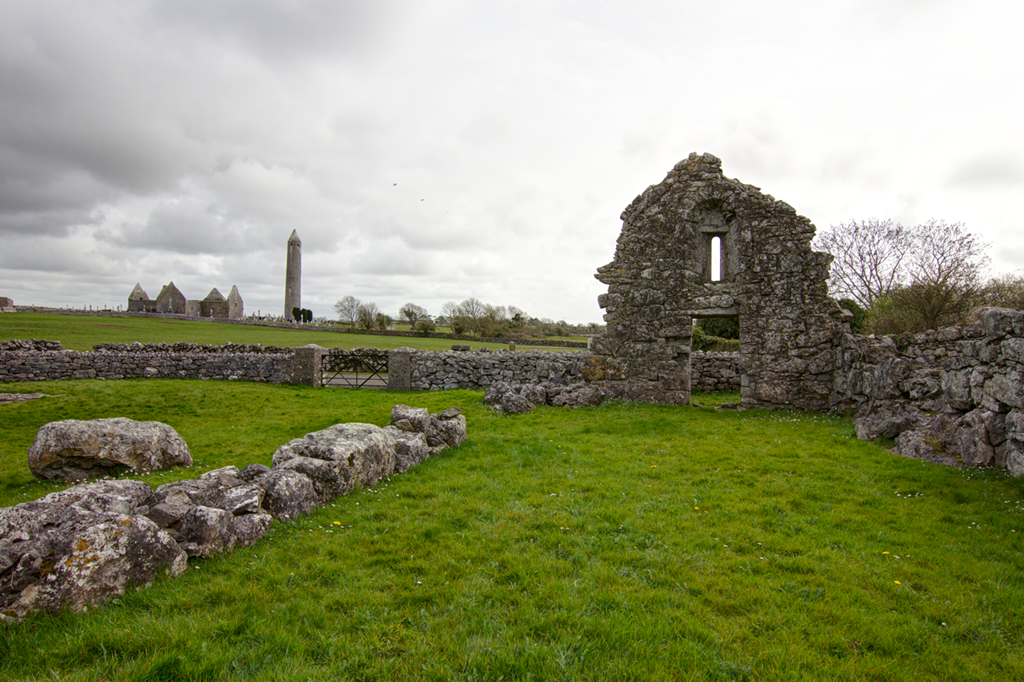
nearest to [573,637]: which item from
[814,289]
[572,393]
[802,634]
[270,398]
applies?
[802,634]

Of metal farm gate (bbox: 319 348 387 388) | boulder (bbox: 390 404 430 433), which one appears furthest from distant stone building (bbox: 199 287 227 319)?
boulder (bbox: 390 404 430 433)

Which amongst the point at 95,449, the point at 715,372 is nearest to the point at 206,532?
the point at 95,449

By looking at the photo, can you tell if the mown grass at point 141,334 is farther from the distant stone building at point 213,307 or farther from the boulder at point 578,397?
the boulder at point 578,397

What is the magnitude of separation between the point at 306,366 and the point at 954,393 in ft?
68.7

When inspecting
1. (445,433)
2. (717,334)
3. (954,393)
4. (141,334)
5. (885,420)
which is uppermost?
(717,334)

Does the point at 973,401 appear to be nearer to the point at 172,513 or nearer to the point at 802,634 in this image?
the point at 802,634

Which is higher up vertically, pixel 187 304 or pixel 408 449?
pixel 187 304

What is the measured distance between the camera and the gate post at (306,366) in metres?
20.8

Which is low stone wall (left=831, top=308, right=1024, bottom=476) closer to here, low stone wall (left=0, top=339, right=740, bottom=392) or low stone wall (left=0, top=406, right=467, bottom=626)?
low stone wall (left=0, top=339, right=740, bottom=392)

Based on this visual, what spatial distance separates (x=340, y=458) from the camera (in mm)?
6898

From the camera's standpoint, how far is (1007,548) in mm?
5258

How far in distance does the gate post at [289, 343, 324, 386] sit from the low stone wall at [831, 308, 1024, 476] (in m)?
19.3

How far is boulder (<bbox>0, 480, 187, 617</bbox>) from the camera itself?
3746mm

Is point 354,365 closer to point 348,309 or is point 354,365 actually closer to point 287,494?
point 287,494
